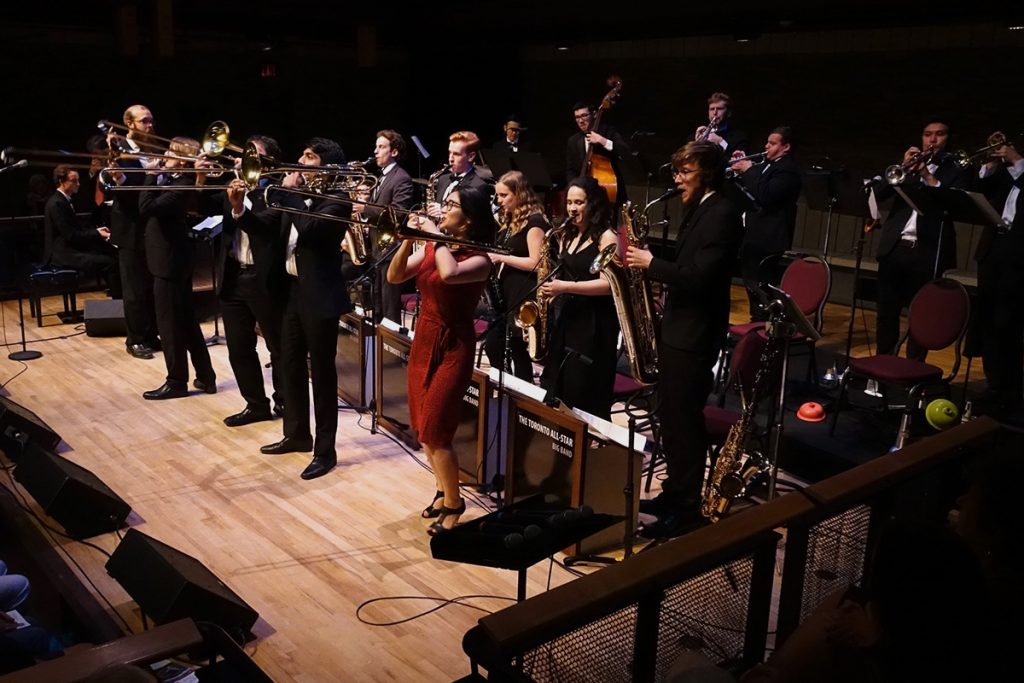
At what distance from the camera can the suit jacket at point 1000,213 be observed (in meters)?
5.86

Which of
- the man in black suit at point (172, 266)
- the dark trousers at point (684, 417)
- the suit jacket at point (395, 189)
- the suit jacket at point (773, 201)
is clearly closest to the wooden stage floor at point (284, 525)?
the man in black suit at point (172, 266)

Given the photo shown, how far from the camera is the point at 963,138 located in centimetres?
919

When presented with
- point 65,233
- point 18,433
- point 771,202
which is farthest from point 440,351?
point 65,233

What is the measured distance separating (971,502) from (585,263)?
2414 mm

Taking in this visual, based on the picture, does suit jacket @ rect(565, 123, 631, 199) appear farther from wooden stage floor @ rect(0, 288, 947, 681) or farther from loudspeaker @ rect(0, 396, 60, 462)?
loudspeaker @ rect(0, 396, 60, 462)

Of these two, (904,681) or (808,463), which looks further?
(808,463)

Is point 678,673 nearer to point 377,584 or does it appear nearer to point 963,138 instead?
point 377,584

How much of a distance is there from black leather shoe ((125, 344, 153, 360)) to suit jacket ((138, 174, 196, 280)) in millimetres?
1432

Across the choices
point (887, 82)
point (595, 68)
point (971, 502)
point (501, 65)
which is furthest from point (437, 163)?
point (971, 502)

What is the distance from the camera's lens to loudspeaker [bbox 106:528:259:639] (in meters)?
3.44

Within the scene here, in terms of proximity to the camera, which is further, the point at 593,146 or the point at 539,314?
the point at 593,146

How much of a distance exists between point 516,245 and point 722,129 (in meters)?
3.48

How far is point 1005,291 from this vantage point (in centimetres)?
594

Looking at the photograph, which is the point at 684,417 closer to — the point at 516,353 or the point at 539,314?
the point at 539,314
